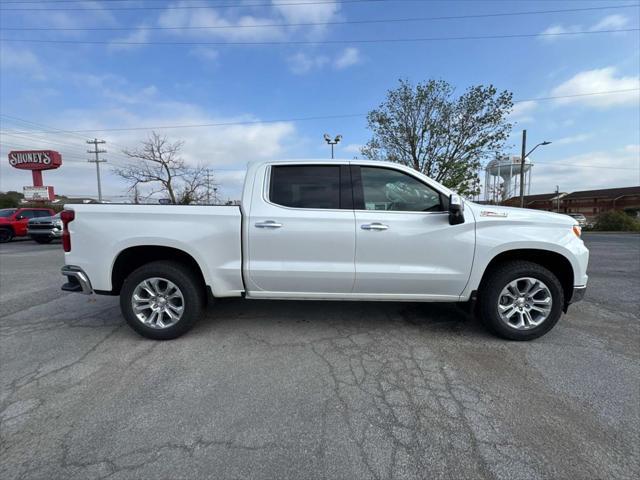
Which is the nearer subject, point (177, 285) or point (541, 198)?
point (177, 285)

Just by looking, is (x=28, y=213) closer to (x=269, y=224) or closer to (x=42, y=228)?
(x=42, y=228)

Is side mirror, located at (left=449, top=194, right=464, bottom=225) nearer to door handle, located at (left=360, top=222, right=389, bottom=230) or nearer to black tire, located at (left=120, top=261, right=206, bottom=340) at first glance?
door handle, located at (left=360, top=222, right=389, bottom=230)

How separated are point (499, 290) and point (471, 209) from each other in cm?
89

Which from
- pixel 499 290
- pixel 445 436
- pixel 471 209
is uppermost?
pixel 471 209

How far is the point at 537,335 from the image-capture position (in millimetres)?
3420

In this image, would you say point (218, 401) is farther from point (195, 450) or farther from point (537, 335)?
point (537, 335)

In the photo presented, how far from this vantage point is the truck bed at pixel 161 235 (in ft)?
10.9

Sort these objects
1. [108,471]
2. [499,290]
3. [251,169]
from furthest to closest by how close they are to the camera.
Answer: [251,169]
[499,290]
[108,471]

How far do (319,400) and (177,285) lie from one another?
1.93 metres

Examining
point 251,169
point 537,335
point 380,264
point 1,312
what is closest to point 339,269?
point 380,264

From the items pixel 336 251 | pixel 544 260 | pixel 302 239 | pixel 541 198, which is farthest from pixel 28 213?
pixel 541 198

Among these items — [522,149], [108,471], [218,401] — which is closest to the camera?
[108,471]

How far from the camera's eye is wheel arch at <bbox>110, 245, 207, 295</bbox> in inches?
138

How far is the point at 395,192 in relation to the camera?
3527mm
